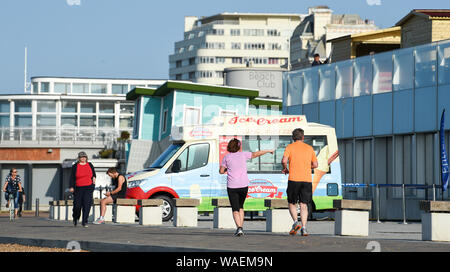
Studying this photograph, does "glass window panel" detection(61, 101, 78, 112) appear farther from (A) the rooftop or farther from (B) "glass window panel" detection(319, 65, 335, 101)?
(A) the rooftop

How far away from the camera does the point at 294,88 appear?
42.4m

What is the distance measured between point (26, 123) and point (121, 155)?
51.6 feet

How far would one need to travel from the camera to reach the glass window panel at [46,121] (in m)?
78.4

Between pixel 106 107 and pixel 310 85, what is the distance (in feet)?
135

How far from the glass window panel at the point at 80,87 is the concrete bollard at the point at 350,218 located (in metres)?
78.9

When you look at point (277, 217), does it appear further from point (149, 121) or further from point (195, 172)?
point (149, 121)

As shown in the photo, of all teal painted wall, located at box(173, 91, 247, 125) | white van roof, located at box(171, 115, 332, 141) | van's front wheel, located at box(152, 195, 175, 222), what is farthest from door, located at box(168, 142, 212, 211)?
teal painted wall, located at box(173, 91, 247, 125)

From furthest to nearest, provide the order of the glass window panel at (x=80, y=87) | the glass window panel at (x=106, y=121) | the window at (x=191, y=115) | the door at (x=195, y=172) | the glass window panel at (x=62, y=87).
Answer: the glass window panel at (x=62, y=87)
the glass window panel at (x=80, y=87)
the glass window panel at (x=106, y=121)
the window at (x=191, y=115)
the door at (x=195, y=172)

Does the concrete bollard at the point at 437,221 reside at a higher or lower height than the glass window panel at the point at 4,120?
lower

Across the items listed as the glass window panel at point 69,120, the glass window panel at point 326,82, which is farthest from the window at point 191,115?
the glass window panel at point 69,120

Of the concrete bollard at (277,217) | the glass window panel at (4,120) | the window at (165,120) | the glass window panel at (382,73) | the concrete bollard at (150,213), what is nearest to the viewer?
the concrete bollard at (277,217)

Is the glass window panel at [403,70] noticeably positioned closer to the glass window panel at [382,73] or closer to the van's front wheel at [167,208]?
the glass window panel at [382,73]
